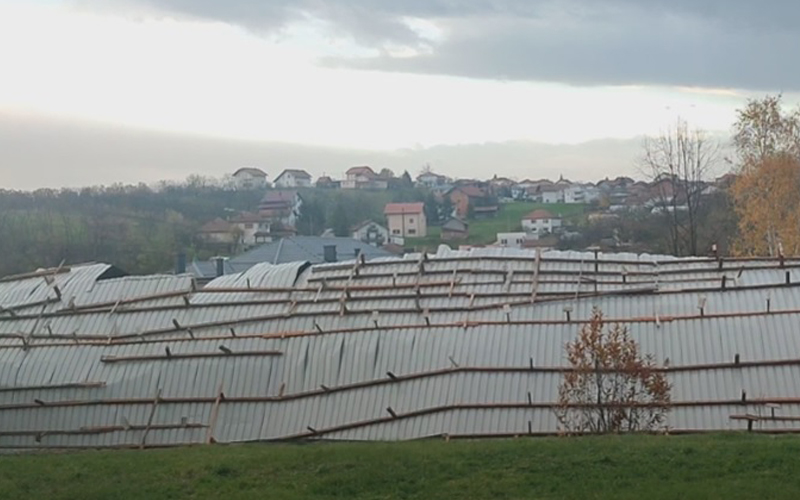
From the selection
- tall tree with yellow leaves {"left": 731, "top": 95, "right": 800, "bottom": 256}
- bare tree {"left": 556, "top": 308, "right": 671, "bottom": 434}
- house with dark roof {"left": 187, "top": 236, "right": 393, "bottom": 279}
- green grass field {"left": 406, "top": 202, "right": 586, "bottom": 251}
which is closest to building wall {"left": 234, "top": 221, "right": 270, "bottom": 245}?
green grass field {"left": 406, "top": 202, "right": 586, "bottom": 251}

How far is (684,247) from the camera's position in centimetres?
6150

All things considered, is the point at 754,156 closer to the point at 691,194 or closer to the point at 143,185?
the point at 691,194

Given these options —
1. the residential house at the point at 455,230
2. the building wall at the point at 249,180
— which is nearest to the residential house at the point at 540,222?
the residential house at the point at 455,230

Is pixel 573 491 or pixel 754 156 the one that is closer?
pixel 573 491

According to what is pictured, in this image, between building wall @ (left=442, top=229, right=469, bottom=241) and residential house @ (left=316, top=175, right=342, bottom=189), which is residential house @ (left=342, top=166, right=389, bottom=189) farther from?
building wall @ (left=442, top=229, right=469, bottom=241)

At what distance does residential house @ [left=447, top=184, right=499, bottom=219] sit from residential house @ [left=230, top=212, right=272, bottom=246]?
2460 cm

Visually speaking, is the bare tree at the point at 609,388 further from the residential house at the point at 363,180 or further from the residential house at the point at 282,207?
the residential house at the point at 363,180

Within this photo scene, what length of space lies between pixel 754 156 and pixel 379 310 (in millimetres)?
34576

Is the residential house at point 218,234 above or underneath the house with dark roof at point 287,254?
above

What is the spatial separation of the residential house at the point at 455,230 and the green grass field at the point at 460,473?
7337cm

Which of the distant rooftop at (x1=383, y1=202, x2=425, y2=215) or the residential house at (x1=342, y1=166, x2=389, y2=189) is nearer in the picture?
the distant rooftop at (x1=383, y1=202, x2=425, y2=215)

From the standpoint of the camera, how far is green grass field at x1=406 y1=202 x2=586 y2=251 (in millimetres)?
88562

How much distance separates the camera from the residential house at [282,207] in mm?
102625

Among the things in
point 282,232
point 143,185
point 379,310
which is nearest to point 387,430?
point 379,310
